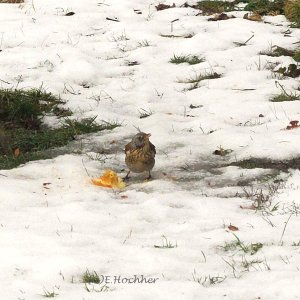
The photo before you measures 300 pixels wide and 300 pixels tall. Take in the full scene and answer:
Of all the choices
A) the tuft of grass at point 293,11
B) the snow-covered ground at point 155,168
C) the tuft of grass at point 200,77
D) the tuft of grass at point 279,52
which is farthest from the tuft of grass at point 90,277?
the tuft of grass at point 293,11

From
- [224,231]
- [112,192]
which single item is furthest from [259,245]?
[112,192]

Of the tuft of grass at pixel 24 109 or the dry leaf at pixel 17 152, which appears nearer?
the dry leaf at pixel 17 152

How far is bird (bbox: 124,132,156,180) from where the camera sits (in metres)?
5.86

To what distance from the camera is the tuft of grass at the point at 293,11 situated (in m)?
9.97

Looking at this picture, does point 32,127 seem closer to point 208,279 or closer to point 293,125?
point 293,125

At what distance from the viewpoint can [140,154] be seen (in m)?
5.86

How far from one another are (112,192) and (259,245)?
1.63 m

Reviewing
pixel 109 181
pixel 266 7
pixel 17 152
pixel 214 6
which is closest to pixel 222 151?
pixel 109 181

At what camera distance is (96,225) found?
4.95 m

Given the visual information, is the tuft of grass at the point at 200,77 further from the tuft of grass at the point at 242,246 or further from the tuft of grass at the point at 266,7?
the tuft of grass at the point at 242,246

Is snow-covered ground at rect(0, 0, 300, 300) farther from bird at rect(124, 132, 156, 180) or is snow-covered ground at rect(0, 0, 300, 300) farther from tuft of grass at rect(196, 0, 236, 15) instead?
tuft of grass at rect(196, 0, 236, 15)

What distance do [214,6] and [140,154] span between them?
587cm

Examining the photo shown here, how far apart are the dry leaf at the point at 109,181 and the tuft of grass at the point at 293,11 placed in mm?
5143

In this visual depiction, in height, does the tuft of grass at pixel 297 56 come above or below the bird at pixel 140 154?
below
